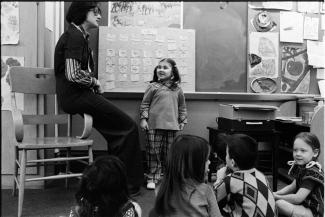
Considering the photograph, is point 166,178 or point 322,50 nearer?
point 166,178

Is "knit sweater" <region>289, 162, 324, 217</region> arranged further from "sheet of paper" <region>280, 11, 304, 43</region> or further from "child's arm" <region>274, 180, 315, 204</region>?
"sheet of paper" <region>280, 11, 304, 43</region>

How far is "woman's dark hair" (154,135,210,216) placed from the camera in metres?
1.32

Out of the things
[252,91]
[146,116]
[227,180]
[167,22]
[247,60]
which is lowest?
[227,180]

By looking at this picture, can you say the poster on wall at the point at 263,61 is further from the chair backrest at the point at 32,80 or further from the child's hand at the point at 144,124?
the chair backrest at the point at 32,80

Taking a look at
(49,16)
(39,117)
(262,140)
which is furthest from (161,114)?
(49,16)

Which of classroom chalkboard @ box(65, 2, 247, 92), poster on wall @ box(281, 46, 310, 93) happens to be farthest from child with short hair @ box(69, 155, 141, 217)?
poster on wall @ box(281, 46, 310, 93)

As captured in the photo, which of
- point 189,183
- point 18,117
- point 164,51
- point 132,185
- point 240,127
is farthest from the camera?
point 164,51

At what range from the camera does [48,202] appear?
2.24 m

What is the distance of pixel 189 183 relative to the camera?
4.37ft

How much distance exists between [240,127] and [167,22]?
116cm

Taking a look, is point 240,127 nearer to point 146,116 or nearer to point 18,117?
point 146,116

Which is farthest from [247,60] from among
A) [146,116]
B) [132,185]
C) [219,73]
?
[132,185]

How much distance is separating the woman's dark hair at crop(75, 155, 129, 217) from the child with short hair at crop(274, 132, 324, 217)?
86 cm

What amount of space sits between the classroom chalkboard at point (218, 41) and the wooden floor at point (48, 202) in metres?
1.20
